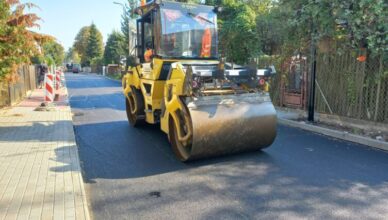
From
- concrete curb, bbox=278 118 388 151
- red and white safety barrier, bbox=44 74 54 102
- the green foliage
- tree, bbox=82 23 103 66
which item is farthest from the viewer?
tree, bbox=82 23 103 66

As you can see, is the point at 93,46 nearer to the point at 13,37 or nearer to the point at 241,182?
the point at 13,37

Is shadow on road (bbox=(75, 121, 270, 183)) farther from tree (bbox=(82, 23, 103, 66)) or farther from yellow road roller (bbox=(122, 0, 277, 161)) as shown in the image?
tree (bbox=(82, 23, 103, 66))

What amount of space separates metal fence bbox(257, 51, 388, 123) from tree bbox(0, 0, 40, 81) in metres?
7.93

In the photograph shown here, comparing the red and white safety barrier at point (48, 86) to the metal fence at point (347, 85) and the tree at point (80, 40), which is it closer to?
the metal fence at point (347, 85)

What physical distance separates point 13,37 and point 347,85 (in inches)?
351

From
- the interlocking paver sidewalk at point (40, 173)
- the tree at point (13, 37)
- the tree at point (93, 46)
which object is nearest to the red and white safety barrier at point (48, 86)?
the tree at point (13, 37)

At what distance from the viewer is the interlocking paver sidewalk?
389cm

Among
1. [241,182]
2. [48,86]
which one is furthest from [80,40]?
[241,182]

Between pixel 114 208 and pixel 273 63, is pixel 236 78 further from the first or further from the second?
pixel 273 63

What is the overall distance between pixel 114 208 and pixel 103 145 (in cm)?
330

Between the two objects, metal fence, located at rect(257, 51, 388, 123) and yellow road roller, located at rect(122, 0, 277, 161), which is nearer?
yellow road roller, located at rect(122, 0, 277, 161)

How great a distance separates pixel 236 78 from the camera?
6.06 m

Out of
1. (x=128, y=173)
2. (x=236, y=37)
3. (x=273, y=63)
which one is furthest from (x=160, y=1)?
(x=236, y=37)

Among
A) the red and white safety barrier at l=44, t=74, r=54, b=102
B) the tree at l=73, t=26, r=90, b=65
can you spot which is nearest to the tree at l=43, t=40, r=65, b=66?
the red and white safety barrier at l=44, t=74, r=54, b=102
